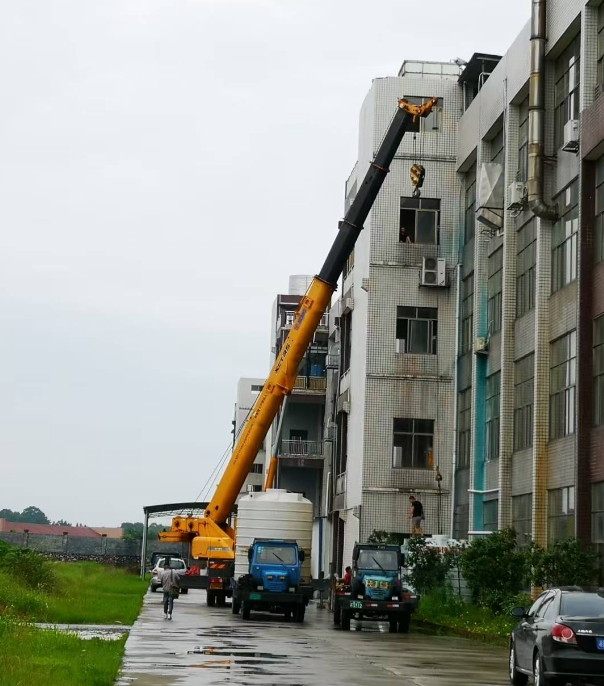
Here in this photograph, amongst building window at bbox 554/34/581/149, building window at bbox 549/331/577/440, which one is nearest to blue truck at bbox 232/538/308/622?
building window at bbox 549/331/577/440

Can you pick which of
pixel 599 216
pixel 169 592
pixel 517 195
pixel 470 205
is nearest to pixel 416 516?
pixel 470 205

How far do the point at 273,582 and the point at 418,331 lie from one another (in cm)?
1610

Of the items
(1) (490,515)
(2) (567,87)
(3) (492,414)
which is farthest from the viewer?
(3) (492,414)

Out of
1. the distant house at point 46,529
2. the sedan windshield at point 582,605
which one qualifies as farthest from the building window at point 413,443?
the distant house at point 46,529

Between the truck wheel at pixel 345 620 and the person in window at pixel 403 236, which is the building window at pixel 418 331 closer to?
the person in window at pixel 403 236

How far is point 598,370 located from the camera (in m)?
31.8

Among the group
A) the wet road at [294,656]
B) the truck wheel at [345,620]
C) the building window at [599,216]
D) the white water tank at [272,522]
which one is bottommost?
the wet road at [294,656]

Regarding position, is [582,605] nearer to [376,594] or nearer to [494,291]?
[376,594]

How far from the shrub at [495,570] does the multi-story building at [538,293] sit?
5.96 feet

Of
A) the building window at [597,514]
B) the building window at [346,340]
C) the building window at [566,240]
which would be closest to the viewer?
the building window at [597,514]

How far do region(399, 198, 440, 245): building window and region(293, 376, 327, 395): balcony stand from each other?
18.3 meters

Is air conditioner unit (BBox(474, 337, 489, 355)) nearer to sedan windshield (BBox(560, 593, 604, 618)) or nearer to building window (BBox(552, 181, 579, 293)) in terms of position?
building window (BBox(552, 181, 579, 293))

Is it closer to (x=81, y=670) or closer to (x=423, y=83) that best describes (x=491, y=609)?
(x=81, y=670)

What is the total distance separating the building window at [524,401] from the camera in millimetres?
37906
